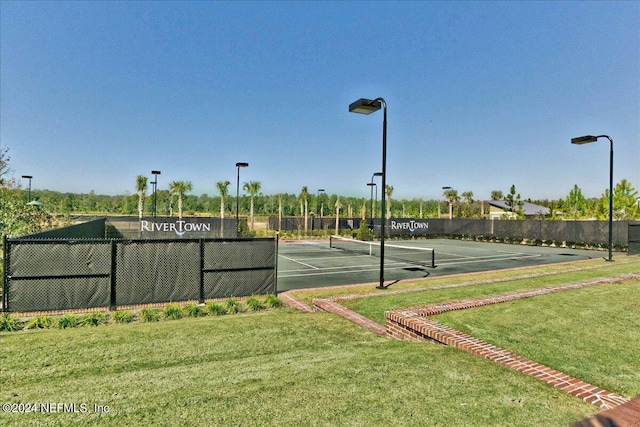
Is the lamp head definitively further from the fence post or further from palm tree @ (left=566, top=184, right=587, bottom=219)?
palm tree @ (left=566, top=184, right=587, bottom=219)

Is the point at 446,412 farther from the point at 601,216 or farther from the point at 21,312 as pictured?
the point at 601,216

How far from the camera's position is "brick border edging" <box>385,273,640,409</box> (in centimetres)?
371

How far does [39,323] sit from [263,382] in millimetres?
5089

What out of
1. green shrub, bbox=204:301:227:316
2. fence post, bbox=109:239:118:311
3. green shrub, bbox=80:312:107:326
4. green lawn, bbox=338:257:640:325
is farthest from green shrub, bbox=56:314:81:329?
green lawn, bbox=338:257:640:325

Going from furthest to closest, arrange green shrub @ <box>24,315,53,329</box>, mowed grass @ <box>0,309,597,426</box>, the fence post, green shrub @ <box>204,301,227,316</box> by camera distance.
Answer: the fence post < green shrub @ <box>204,301,227,316</box> < green shrub @ <box>24,315,53,329</box> < mowed grass @ <box>0,309,597,426</box>

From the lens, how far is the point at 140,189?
126ft

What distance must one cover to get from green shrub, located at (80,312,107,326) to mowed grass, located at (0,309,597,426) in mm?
817

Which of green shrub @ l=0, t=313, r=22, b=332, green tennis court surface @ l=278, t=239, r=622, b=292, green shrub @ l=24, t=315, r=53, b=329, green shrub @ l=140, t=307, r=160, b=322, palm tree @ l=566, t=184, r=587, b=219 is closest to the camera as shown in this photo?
green shrub @ l=0, t=313, r=22, b=332

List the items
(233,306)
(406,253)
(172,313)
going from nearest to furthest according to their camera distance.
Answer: (172,313) < (233,306) < (406,253)

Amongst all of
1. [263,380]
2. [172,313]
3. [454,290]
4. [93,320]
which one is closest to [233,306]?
[172,313]

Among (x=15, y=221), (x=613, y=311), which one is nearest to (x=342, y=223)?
(x=15, y=221)

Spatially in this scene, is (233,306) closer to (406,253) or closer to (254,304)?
(254,304)

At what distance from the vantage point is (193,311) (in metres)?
7.53

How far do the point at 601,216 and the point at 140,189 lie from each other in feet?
167
